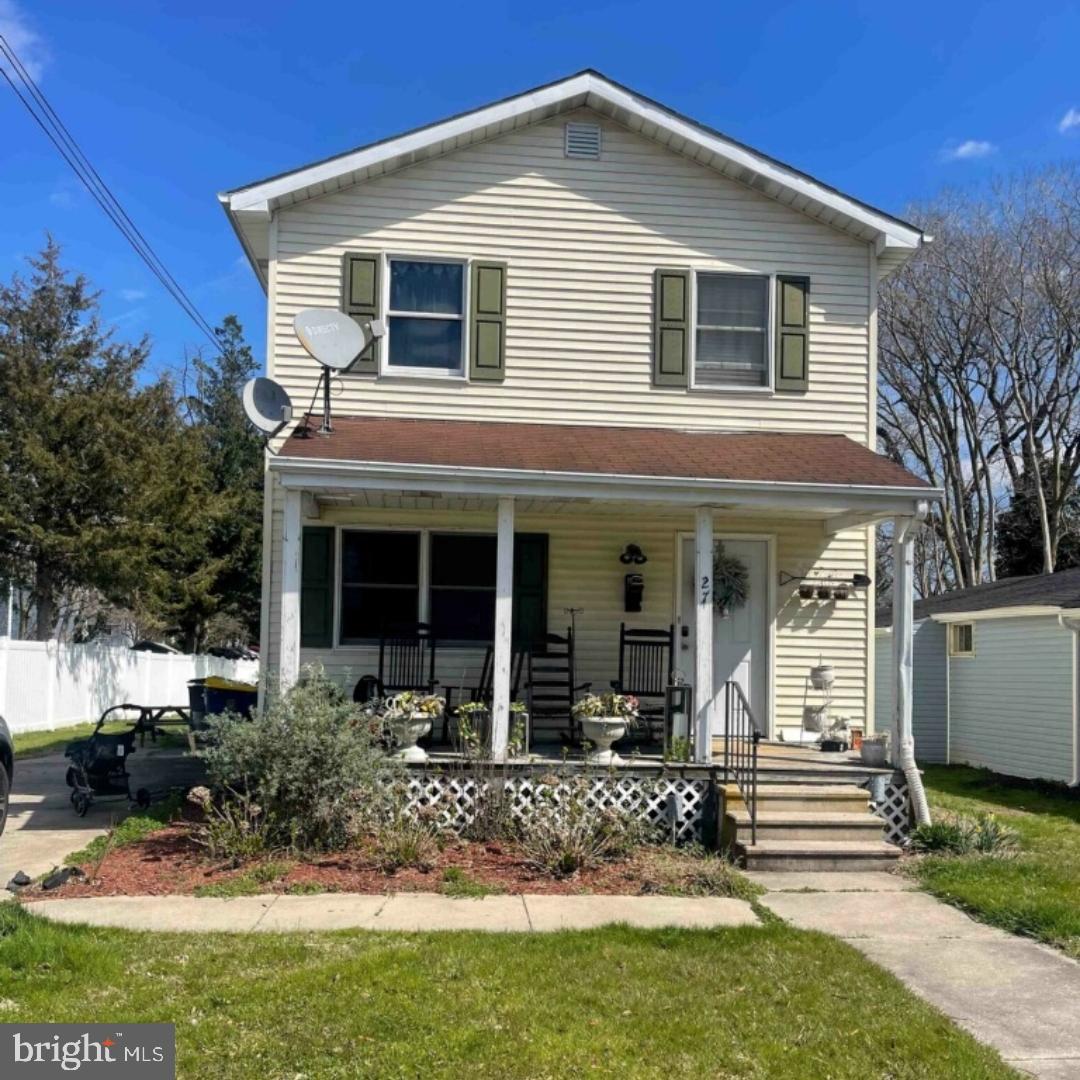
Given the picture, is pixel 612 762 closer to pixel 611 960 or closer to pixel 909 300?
pixel 611 960

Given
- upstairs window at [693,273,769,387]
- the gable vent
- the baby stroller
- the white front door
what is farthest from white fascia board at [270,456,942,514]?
the gable vent

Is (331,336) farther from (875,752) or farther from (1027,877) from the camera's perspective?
(1027,877)

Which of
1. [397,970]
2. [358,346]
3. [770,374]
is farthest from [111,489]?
[397,970]

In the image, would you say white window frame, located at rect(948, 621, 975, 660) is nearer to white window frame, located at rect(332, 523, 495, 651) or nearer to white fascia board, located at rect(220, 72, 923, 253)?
Answer: white fascia board, located at rect(220, 72, 923, 253)

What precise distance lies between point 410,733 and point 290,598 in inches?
57.9

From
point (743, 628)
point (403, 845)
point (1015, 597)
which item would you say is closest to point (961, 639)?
point (1015, 597)

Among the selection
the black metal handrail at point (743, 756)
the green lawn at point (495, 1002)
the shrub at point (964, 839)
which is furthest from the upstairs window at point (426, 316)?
the green lawn at point (495, 1002)

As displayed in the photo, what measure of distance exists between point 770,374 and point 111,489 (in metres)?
14.7

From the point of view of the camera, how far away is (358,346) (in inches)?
362

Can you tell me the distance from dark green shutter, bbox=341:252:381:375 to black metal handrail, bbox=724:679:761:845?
4.75 metres

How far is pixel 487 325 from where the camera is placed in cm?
1026

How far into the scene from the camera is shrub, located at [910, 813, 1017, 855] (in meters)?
7.97

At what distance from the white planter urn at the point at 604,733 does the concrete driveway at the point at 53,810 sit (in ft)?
13.3

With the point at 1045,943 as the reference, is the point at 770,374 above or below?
above
